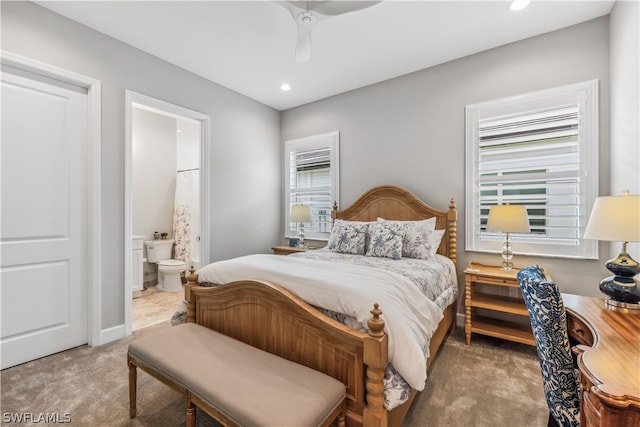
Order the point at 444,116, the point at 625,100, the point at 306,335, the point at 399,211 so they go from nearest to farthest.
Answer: the point at 306,335 → the point at 625,100 → the point at 444,116 → the point at 399,211

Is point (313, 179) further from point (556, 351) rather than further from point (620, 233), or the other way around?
point (556, 351)

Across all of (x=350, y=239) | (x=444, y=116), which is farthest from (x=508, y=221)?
(x=350, y=239)

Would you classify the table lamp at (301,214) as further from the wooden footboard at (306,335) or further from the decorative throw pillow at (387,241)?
the wooden footboard at (306,335)

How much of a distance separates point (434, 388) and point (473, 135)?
8.30 feet

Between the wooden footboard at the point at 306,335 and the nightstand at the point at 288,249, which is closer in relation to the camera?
the wooden footboard at the point at 306,335

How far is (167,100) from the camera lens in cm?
322

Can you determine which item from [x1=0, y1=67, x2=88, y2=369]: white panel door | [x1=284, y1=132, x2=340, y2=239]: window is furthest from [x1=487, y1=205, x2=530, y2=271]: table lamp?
[x1=0, y1=67, x2=88, y2=369]: white panel door

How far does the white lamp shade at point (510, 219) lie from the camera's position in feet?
8.36

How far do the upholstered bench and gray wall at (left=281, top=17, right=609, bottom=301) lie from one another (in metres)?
2.48

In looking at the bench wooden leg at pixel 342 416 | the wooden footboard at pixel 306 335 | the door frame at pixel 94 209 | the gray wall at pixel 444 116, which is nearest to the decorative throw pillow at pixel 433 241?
the gray wall at pixel 444 116

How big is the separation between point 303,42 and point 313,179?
235 centimetres

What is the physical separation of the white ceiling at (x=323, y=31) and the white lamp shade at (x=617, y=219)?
6.17 ft

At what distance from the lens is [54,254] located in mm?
2494

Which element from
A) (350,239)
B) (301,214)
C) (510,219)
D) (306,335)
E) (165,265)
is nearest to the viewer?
(306,335)
